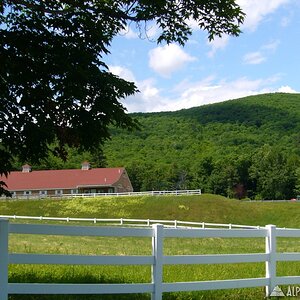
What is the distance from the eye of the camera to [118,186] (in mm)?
91500

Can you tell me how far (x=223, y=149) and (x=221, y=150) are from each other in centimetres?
77

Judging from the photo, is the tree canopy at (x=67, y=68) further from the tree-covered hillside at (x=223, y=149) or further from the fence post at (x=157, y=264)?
the tree-covered hillside at (x=223, y=149)

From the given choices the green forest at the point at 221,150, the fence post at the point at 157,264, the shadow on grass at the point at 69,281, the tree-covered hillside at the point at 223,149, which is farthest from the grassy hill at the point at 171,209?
the fence post at the point at 157,264

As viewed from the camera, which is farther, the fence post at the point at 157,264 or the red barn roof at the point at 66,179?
the red barn roof at the point at 66,179

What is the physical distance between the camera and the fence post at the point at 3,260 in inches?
257

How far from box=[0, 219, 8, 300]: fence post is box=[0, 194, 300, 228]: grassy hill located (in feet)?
154

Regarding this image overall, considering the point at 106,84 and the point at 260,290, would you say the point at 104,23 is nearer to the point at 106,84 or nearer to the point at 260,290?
the point at 106,84

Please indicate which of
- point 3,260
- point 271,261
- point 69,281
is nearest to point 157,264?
point 3,260

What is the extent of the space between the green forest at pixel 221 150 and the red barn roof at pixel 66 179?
16.8 feet

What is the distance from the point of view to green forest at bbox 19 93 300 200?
111m

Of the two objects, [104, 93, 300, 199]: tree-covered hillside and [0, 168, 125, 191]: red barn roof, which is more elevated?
[104, 93, 300, 199]: tree-covered hillside

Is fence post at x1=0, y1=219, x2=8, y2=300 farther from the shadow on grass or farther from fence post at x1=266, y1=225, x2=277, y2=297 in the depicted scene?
fence post at x1=266, y1=225, x2=277, y2=297

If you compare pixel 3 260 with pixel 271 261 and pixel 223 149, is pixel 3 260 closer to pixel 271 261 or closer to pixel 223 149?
pixel 271 261

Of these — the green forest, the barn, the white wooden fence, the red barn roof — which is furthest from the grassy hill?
the white wooden fence
